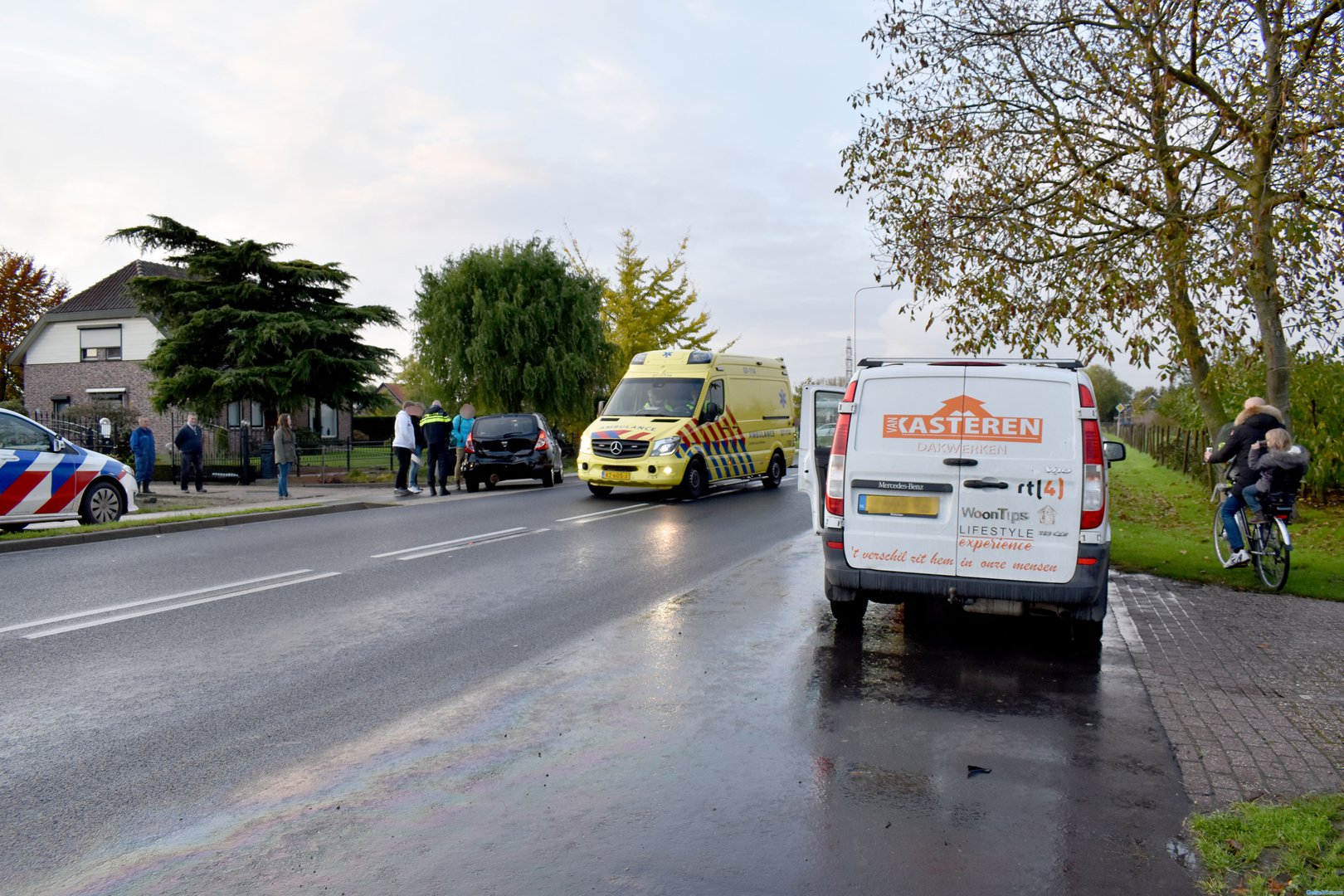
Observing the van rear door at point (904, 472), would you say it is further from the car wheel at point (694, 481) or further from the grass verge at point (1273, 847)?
the car wheel at point (694, 481)

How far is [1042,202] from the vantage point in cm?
1190

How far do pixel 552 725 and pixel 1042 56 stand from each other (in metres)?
10.2

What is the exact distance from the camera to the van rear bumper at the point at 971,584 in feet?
20.9

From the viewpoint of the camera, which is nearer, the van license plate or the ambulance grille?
the van license plate

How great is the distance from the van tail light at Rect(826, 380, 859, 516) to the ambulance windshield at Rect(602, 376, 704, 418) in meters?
11.1

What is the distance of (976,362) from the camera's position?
6926 millimetres

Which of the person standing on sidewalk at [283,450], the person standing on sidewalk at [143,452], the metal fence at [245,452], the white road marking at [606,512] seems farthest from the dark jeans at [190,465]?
the white road marking at [606,512]

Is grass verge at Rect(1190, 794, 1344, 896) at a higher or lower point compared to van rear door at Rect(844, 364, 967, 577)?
lower

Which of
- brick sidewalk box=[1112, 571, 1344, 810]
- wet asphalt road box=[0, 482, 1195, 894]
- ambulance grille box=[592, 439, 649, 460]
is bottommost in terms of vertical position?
brick sidewalk box=[1112, 571, 1344, 810]

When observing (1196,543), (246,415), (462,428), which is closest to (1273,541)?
(1196,543)

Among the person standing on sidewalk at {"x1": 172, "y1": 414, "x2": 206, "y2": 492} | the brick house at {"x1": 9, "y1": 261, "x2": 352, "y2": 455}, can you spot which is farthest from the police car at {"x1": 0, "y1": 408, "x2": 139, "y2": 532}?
the brick house at {"x1": 9, "y1": 261, "x2": 352, "y2": 455}

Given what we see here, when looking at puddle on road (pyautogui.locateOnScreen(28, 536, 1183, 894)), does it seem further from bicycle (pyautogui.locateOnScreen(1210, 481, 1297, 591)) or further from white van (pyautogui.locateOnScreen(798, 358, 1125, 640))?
bicycle (pyautogui.locateOnScreen(1210, 481, 1297, 591))

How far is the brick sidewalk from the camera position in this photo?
4.46 m

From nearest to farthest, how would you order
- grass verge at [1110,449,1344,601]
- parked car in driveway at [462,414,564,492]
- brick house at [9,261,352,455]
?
1. grass verge at [1110,449,1344,601]
2. parked car in driveway at [462,414,564,492]
3. brick house at [9,261,352,455]
